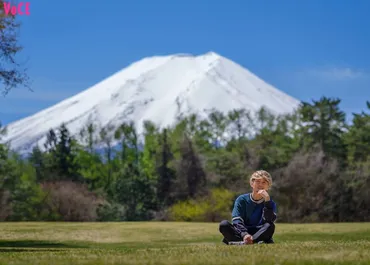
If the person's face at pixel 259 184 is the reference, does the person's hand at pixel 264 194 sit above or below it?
below

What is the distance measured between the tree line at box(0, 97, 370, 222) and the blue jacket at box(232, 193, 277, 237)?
60.7m

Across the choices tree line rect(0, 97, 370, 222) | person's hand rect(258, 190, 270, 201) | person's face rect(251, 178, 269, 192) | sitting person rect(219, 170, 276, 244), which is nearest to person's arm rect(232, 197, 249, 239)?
sitting person rect(219, 170, 276, 244)

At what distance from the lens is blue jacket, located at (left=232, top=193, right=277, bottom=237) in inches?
591

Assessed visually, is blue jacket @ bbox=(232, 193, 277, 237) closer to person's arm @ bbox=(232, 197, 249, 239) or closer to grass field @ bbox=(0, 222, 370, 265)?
person's arm @ bbox=(232, 197, 249, 239)

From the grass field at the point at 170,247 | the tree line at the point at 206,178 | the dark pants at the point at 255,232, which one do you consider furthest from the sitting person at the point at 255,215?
the tree line at the point at 206,178

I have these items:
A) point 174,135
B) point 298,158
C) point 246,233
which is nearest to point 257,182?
point 246,233

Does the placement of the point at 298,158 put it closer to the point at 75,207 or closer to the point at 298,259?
the point at 75,207

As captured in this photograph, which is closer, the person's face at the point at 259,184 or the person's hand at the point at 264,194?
the person's hand at the point at 264,194

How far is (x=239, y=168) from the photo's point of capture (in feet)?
285

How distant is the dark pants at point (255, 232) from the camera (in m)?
15.1

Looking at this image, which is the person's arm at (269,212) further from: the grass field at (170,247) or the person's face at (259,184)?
the grass field at (170,247)

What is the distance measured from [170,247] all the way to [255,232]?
5201 millimetres

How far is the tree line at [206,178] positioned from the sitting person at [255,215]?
2389 inches

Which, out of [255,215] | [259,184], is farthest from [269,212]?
[259,184]
